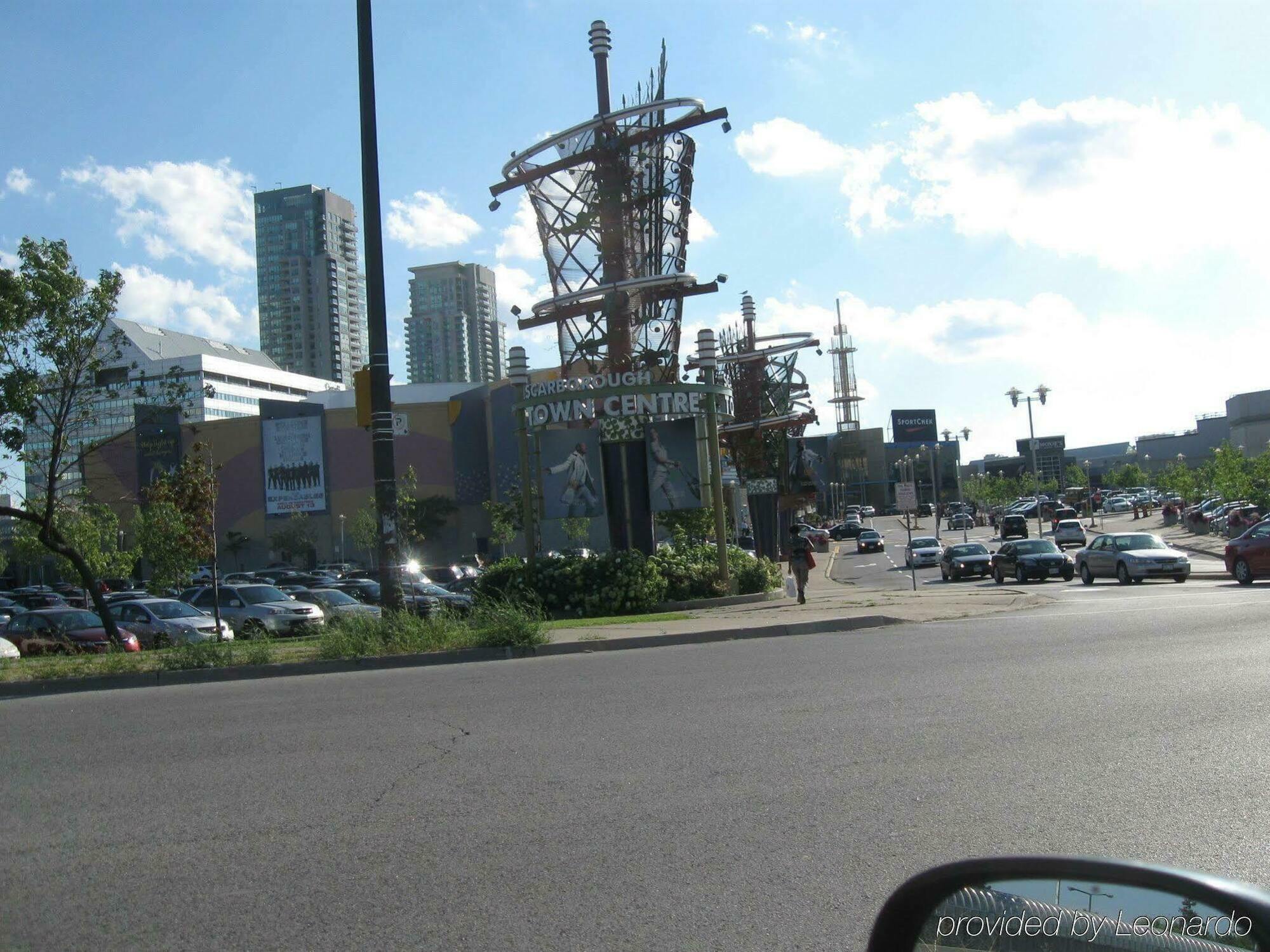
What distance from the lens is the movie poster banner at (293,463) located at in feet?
290

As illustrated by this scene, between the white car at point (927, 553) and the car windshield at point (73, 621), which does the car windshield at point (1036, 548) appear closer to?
the white car at point (927, 553)

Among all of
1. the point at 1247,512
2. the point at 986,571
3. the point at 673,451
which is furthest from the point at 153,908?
the point at 1247,512

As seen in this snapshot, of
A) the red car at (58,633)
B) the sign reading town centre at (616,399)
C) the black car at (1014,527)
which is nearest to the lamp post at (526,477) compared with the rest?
the sign reading town centre at (616,399)

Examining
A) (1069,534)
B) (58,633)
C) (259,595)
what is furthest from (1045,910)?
(1069,534)

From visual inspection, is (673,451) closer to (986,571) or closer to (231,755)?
(986,571)

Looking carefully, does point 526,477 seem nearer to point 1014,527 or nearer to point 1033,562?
point 1033,562

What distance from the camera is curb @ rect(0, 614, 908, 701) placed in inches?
563

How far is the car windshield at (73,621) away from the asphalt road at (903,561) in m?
23.6

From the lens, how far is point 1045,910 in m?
2.35

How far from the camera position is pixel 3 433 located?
20.2 m

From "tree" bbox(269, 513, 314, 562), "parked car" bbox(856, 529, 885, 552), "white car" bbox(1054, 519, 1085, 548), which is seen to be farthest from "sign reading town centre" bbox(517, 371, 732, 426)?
"tree" bbox(269, 513, 314, 562)

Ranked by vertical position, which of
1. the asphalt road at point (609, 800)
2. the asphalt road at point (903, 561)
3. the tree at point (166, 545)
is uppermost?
the tree at point (166, 545)

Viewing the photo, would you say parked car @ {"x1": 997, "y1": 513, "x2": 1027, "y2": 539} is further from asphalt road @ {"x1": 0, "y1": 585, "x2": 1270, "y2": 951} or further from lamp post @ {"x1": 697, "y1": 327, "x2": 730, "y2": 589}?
asphalt road @ {"x1": 0, "y1": 585, "x2": 1270, "y2": 951}

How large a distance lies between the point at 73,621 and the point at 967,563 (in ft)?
98.7
